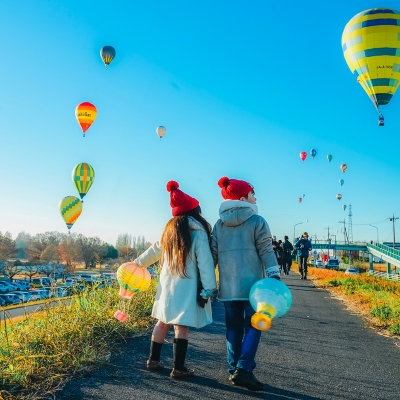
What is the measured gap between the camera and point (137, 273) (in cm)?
431

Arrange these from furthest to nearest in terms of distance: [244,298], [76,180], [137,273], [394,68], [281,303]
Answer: [76,180], [394,68], [137,273], [244,298], [281,303]

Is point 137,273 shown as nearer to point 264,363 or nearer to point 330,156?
point 264,363

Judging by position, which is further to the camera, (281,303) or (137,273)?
(137,273)

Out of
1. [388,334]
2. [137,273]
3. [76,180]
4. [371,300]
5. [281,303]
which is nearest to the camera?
[281,303]

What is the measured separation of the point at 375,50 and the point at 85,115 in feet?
49.6

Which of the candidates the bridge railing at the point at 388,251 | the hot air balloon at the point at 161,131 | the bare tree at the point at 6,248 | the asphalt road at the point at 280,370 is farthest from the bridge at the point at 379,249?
the bare tree at the point at 6,248

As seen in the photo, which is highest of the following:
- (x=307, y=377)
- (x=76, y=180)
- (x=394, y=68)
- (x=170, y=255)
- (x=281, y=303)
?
(x=394, y=68)

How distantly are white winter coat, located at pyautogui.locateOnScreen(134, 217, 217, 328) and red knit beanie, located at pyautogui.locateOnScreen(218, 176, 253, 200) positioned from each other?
394 millimetres

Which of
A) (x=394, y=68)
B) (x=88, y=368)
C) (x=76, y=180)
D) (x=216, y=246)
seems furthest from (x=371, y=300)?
(x=76, y=180)

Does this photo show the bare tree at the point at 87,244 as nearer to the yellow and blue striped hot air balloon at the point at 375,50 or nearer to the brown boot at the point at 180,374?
the yellow and blue striped hot air balloon at the point at 375,50

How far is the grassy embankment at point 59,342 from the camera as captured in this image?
3.21 meters

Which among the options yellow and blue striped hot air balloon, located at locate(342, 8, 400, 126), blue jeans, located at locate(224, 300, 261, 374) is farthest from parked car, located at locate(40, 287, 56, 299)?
yellow and blue striped hot air balloon, located at locate(342, 8, 400, 126)

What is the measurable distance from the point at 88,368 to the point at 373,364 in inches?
105

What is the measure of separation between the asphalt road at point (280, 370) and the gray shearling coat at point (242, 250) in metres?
0.76
